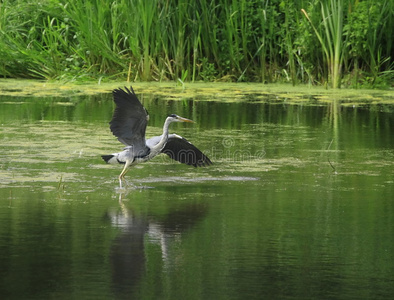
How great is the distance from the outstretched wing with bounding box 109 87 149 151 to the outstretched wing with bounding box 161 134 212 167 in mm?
333

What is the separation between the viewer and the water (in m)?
4.13

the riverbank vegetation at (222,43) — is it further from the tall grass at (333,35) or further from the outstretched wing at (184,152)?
the outstretched wing at (184,152)

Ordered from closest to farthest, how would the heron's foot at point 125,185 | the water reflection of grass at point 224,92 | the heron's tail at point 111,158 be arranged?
the heron's foot at point 125,185, the heron's tail at point 111,158, the water reflection of grass at point 224,92

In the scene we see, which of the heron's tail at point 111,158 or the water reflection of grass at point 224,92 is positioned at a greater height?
the water reflection of grass at point 224,92

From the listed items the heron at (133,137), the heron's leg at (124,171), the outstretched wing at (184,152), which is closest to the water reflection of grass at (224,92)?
the outstretched wing at (184,152)

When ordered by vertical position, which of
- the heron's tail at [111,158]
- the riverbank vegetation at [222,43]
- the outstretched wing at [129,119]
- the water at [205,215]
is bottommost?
the water at [205,215]

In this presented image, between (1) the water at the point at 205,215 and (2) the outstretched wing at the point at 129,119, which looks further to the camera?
(2) the outstretched wing at the point at 129,119

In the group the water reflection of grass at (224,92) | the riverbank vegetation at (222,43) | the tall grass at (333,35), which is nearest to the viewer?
the water reflection of grass at (224,92)

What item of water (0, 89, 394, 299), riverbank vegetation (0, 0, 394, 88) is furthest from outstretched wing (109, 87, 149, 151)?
riverbank vegetation (0, 0, 394, 88)

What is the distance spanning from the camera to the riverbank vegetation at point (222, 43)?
38.3 ft

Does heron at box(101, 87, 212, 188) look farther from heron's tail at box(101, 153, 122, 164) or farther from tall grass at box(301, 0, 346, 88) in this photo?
tall grass at box(301, 0, 346, 88)

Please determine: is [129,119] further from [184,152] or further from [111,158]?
[184,152]

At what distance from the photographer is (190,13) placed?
12.3 meters

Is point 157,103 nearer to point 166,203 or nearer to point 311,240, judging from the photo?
point 166,203
